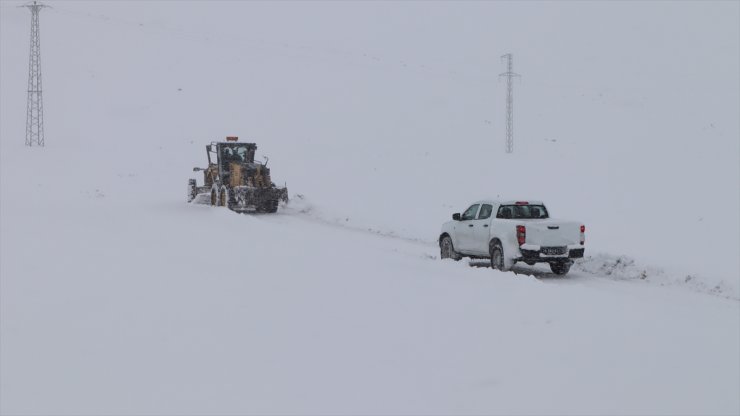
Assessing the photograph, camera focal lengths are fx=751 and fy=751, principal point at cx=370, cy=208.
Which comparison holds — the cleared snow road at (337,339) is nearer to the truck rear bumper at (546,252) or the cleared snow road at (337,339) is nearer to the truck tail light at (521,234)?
the truck rear bumper at (546,252)

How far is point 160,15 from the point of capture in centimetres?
8769

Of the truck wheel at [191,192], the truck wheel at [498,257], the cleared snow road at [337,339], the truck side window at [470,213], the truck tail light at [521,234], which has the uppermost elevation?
the truck wheel at [191,192]

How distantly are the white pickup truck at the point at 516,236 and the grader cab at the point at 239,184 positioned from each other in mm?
12474

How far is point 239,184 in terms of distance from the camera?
29.6 meters

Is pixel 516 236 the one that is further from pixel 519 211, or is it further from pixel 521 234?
pixel 519 211

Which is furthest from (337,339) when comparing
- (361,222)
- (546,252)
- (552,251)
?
(361,222)

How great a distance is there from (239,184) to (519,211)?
15183mm

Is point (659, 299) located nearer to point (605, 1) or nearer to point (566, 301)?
point (566, 301)

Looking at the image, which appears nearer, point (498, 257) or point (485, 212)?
point (498, 257)

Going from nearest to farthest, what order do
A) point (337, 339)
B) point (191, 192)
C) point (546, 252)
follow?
1. point (337, 339)
2. point (546, 252)
3. point (191, 192)

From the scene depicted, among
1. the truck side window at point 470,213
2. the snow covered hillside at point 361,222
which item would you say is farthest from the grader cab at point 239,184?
the truck side window at point 470,213

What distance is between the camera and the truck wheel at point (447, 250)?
1834 centimetres

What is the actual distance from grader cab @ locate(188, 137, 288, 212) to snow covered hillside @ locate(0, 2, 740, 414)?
3.45 feet

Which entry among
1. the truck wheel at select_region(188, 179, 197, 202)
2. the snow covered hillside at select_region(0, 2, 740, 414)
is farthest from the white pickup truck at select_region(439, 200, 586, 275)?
the truck wheel at select_region(188, 179, 197, 202)
